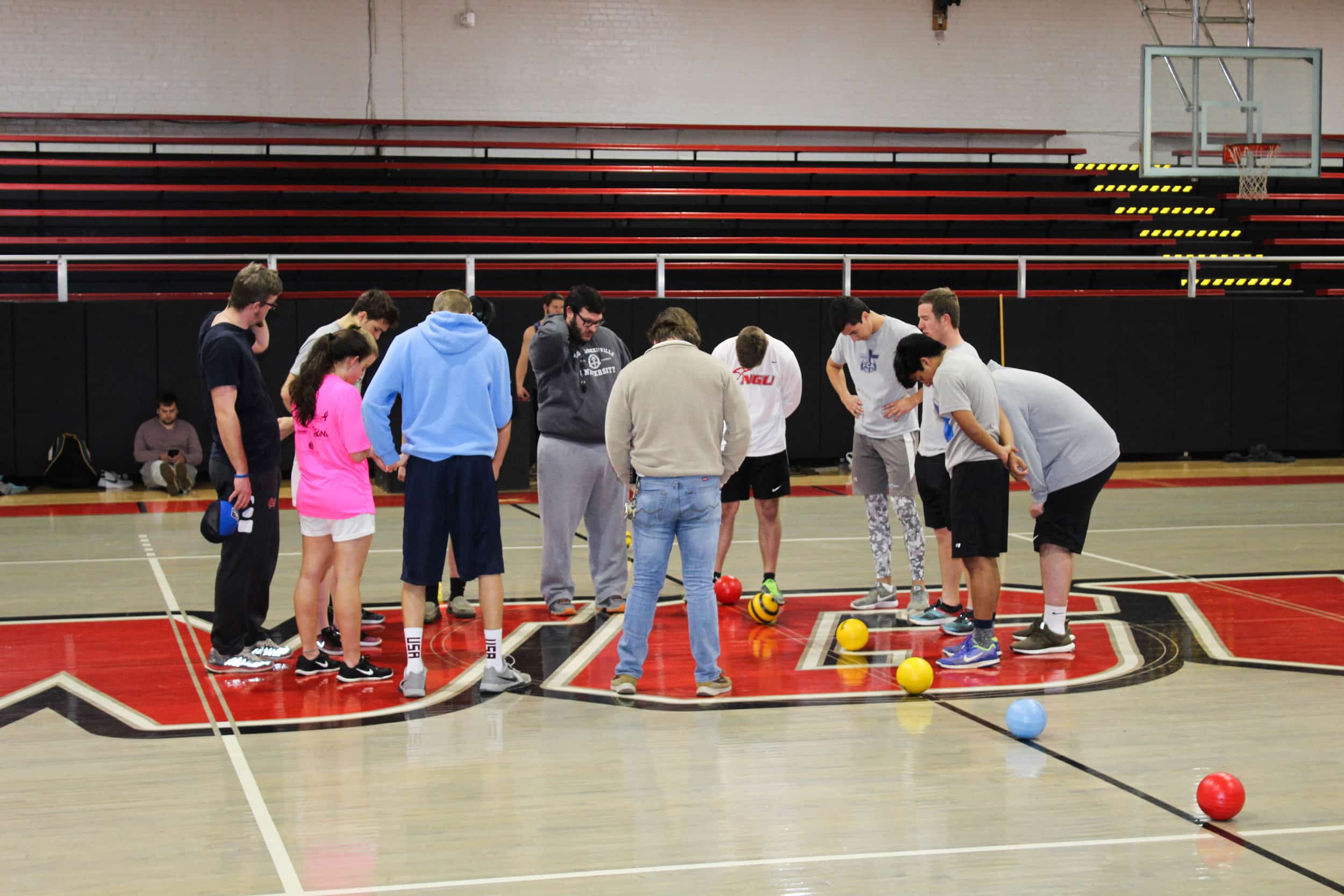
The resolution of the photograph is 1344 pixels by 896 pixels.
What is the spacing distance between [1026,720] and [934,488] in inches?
96.6

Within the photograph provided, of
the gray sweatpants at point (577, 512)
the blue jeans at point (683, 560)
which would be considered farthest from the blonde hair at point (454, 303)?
the gray sweatpants at point (577, 512)

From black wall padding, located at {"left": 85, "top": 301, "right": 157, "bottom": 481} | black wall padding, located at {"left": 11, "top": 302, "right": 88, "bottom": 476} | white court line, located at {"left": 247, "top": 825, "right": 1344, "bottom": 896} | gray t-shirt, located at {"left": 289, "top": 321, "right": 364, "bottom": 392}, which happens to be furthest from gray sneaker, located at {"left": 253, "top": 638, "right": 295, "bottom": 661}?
black wall padding, located at {"left": 11, "top": 302, "right": 88, "bottom": 476}

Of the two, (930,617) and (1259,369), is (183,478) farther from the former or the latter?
(1259,369)

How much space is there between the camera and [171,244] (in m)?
19.0

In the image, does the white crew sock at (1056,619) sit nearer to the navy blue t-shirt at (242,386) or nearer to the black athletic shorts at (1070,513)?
the black athletic shorts at (1070,513)

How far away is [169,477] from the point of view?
14406 mm

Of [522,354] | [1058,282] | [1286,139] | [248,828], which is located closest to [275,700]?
[248,828]

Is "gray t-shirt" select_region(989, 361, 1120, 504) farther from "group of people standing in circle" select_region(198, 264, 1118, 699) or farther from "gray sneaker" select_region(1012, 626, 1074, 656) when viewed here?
"gray sneaker" select_region(1012, 626, 1074, 656)

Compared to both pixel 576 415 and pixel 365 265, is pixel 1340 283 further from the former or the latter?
pixel 576 415

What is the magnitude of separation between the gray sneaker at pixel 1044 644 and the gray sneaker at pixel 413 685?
3.03m

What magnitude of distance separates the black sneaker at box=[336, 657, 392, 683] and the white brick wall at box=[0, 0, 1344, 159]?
54.5ft

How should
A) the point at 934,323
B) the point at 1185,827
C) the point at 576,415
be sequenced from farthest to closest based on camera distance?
the point at 576,415
the point at 934,323
the point at 1185,827

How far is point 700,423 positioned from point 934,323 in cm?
160

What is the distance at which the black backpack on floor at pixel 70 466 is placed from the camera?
1484cm
